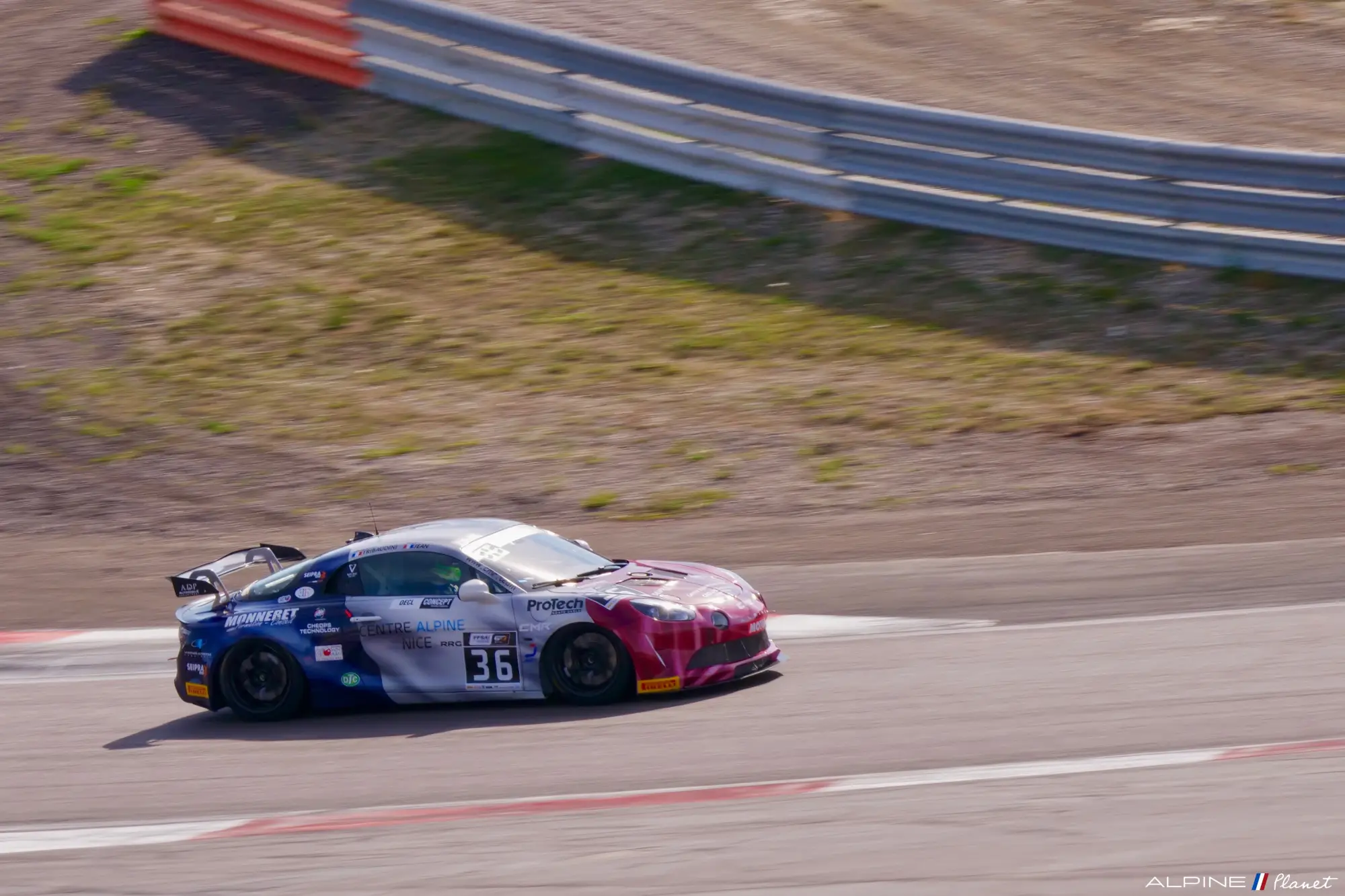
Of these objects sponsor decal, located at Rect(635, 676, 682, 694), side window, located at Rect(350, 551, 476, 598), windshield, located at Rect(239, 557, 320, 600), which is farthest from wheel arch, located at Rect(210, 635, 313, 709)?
sponsor decal, located at Rect(635, 676, 682, 694)

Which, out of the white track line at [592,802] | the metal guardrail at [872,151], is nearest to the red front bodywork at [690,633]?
the white track line at [592,802]

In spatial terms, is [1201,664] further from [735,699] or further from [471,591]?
[471,591]

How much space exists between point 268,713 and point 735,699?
2.88 metres

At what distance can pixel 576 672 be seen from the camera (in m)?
8.93

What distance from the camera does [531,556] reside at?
30.8 ft

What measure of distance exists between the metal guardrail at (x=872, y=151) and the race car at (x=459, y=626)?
8344 millimetres

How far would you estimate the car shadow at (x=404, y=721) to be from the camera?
8883 mm

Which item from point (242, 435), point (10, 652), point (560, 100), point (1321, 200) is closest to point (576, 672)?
point (10, 652)

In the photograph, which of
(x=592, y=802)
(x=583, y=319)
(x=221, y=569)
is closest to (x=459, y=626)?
(x=221, y=569)

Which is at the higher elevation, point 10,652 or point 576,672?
point 576,672

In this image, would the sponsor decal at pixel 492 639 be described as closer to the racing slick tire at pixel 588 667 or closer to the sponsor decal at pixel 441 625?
the sponsor decal at pixel 441 625

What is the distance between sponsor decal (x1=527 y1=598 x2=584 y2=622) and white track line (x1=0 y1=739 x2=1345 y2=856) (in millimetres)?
1521

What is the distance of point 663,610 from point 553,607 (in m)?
0.63

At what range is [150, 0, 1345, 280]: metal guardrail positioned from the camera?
50.3 feet
